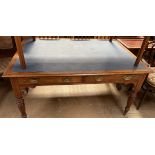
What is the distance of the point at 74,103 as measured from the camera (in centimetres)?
188

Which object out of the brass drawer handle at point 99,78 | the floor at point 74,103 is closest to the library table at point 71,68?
the brass drawer handle at point 99,78

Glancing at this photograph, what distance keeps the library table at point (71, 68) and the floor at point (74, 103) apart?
1.13 ft

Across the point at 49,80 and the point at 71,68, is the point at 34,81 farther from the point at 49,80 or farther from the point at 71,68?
the point at 71,68

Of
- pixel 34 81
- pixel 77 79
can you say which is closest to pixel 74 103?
pixel 77 79

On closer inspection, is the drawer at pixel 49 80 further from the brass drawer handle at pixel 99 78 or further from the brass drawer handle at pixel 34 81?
the brass drawer handle at pixel 99 78

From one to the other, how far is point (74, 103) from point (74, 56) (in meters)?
0.72

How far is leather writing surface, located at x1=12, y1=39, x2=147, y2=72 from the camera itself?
1.26 metres

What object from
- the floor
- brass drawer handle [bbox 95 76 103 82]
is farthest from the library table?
the floor

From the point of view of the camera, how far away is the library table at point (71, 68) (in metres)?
1.20

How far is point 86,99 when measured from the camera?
195 centimetres

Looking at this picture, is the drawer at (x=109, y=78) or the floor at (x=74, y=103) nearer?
the drawer at (x=109, y=78)

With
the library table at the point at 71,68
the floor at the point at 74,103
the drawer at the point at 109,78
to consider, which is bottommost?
the floor at the point at 74,103
